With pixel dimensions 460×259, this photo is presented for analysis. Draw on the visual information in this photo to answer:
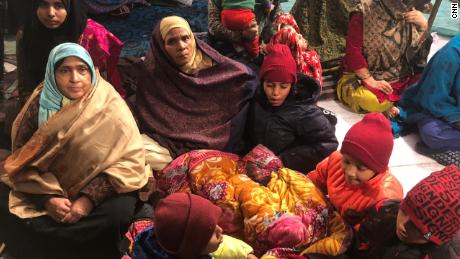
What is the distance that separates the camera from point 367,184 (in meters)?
2.01

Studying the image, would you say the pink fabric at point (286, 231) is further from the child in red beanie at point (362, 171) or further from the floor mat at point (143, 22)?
the floor mat at point (143, 22)

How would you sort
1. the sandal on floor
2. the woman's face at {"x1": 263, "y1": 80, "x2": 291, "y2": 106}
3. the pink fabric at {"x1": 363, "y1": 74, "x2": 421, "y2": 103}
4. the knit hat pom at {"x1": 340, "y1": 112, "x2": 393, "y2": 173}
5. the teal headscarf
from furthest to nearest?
the sandal on floor < the pink fabric at {"x1": 363, "y1": 74, "x2": 421, "y2": 103} < the woman's face at {"x1": 263, "y1": 80, "x2": 291, "y2": 106} < the teal headscarf < the knit hat pom at {"x1": 340, "y1": 112, "x2": 393, "y2": 173}

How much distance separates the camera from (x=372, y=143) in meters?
1.89

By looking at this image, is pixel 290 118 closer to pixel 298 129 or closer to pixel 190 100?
pixel 298 129

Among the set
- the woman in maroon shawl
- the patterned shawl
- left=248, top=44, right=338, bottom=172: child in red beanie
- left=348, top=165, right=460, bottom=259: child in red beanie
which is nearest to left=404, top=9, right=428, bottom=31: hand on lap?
the patterned shawl

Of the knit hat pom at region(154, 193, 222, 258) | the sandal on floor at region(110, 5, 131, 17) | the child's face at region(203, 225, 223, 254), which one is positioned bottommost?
the child's face at region(203, 225, 223, 254)

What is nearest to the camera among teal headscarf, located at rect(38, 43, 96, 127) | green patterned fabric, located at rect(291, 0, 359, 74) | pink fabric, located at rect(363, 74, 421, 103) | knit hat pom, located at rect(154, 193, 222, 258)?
knit hat pom, located at rect(154, 193, 222, 258)

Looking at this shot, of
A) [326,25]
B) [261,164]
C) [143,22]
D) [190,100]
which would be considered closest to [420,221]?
[261,164]

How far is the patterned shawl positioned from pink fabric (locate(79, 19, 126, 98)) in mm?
1641

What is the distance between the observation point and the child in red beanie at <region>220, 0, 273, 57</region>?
10.3 ft

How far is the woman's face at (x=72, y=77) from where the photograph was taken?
2002 millimetres

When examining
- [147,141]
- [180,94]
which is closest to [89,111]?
[147,141]

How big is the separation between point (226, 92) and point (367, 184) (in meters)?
0.99

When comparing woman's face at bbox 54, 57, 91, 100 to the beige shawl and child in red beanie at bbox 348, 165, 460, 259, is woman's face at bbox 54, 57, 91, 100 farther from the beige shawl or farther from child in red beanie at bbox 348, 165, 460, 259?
child in red beanie at bbox 348, 165, 460, 259
